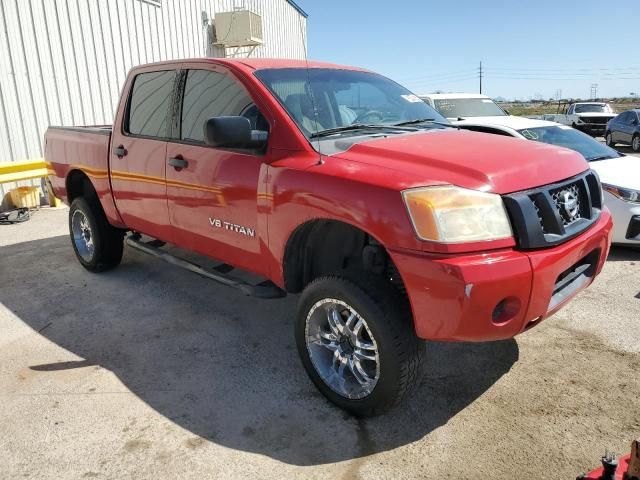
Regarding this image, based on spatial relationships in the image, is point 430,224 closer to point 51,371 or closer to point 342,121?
point 342,121

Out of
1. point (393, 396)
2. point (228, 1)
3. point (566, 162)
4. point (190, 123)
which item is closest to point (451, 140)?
point (566, 162)

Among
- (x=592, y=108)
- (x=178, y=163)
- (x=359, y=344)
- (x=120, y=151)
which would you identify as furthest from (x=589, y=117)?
(x=359, y=344)

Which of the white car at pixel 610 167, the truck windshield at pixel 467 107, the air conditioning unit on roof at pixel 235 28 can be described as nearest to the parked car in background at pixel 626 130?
the truck windshield at pixel 467 107

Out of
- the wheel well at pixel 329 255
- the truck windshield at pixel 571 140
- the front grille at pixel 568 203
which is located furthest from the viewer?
the truck windshield at pixel 571 140

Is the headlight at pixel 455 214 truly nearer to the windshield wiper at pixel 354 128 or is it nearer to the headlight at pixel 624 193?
the windshield wiper at pixel 354 128

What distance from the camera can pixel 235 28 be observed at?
13.4 metres

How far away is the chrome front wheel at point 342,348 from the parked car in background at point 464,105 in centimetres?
801

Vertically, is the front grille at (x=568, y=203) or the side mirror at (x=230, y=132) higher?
the side mirror at (x=230, y=132)

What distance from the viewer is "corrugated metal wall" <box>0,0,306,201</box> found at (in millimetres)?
8289

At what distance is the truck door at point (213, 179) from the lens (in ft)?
10.5

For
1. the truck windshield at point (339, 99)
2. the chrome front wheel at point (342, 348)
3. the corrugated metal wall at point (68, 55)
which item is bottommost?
the chrome front wheel at point (342, 348)

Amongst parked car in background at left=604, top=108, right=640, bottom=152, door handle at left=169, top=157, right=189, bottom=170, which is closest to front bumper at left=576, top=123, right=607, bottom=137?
parked car in background at left=604, top=108, right=640, bottom=152

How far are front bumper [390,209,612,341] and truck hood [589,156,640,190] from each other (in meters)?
3.63

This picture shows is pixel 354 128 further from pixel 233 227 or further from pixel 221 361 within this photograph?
pixel 221 361
